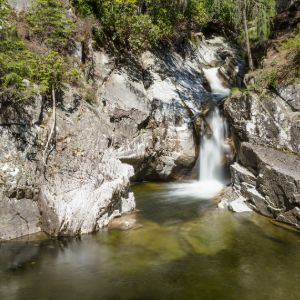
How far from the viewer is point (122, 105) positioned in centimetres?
1702

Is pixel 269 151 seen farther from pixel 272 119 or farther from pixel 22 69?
pixel 22 69

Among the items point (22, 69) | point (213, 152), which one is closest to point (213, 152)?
point (213, 152)

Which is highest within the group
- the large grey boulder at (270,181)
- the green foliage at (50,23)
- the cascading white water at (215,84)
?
the green foliage at (50,23)

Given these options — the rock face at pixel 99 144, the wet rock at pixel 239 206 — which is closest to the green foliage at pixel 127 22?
the rock face at pixel 99 144

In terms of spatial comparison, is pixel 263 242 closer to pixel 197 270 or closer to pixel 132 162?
pixel 197 270

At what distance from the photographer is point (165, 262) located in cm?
960

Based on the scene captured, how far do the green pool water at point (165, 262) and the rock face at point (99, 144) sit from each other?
966 millimetres

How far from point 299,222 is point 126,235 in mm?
5723

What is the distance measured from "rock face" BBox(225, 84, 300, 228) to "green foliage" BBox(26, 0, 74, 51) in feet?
26.7

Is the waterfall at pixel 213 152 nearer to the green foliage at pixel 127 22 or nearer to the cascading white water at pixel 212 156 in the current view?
the cascading white water at pixel 212 156

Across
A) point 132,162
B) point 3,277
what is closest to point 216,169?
point 132,162

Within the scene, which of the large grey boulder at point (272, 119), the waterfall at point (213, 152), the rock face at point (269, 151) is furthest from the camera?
the waterfall at point (213, 152)

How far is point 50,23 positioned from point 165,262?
1179 cm

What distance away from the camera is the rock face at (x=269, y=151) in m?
12.0
